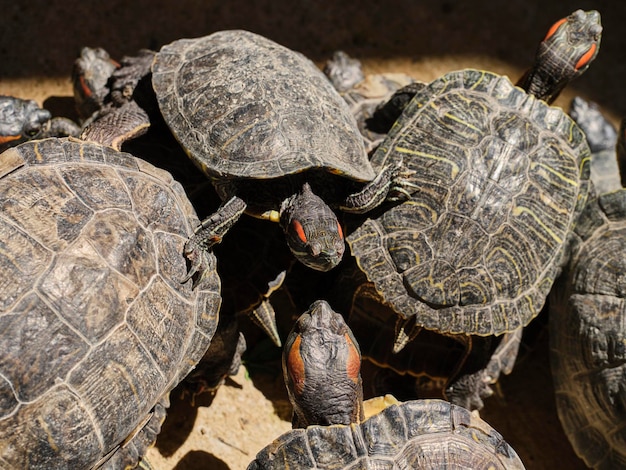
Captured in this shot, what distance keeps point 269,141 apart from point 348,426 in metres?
1.38

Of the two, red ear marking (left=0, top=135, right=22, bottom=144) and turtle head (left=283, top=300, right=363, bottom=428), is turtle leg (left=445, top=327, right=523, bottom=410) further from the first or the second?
red ear marking (left=0, top=135, right=22, bottom=144)

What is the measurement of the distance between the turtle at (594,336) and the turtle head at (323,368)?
4.89 feet

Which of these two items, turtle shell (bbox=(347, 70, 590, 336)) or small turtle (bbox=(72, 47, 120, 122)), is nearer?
turtle shell (bbox=(347, 70, 590, 336))

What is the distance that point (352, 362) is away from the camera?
2826 mm

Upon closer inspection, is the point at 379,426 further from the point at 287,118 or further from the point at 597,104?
the point at 597,104

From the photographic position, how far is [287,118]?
3.11m

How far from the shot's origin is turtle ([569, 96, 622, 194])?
14.4ft

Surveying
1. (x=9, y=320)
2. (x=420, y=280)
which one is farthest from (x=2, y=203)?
(x=420, y=280)

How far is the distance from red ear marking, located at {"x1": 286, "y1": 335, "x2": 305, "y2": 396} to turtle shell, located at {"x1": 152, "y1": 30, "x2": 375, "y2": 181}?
0.81 m

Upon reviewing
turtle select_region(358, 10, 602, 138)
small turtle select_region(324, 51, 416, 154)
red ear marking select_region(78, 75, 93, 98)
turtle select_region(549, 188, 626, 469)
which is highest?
turtle select_region(358, 10, 602, 138)

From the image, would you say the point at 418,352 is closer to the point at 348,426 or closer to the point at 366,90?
the point at 348,426

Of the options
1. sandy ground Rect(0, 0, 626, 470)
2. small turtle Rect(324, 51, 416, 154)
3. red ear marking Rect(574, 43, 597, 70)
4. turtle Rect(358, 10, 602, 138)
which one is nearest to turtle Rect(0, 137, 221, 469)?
sandy ground Rect(0, 0, 626, 470)

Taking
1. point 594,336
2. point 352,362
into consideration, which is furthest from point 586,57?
point 352,362

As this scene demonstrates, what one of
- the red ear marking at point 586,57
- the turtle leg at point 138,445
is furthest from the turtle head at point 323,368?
the red ear marking at point 586,57
